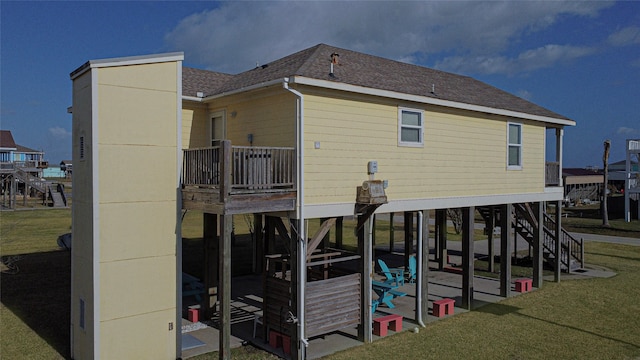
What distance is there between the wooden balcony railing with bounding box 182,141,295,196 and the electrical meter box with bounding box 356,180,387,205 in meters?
1.83

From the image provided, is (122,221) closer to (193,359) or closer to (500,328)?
(193,359)

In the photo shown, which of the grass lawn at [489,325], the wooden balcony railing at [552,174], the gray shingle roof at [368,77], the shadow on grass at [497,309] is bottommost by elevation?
the shadow on grass at [497,309]

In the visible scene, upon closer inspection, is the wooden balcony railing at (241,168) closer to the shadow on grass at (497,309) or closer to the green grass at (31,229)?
the shadow on grass at (497,309)

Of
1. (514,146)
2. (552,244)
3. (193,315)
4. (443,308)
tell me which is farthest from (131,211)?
(552,244)

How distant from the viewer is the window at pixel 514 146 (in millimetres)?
15156

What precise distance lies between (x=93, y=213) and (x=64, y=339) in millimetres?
3873

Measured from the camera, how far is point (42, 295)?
13953 mm

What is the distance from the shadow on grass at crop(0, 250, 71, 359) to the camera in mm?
10974

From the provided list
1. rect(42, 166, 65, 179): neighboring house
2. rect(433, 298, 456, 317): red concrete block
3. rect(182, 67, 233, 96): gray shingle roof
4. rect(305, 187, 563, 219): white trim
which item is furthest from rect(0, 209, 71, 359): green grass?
rect(42, 166, 65, 179): neighboring house

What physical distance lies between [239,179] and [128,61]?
3302 mm

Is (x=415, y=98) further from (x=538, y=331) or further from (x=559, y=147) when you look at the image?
(x=559, y=147)

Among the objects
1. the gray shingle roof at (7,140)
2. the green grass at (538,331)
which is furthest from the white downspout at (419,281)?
the gray shingle roof at (7,140)

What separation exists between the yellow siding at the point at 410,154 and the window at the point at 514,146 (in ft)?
0.85

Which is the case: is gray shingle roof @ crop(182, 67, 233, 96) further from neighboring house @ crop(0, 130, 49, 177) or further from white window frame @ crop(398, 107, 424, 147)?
neighboring house @ crop(0, 130, 49, 177)
